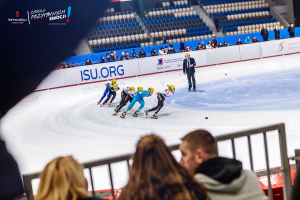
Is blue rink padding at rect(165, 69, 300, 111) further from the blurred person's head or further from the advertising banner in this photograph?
the blurred person's head

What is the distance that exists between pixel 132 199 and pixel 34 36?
0.94 meters

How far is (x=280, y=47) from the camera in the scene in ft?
68.7

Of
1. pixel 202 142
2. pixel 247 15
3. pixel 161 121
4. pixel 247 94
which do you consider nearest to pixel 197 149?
pixel 202 142

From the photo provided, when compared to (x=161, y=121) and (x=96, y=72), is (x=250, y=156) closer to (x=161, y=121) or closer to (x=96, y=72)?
(x=161, y=121)

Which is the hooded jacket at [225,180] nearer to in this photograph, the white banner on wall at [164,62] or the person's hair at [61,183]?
the person's hair at [61,183]

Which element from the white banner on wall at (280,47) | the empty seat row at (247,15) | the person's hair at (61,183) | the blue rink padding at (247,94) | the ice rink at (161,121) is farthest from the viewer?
the empty seat row at (247,15)

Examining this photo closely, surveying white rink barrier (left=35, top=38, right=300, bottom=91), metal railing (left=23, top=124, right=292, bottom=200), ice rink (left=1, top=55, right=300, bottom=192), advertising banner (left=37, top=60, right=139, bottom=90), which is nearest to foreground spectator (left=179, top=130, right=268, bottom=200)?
metal railing (left=23, top=124, right=292, bottom=200)

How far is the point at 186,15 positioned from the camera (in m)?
28.9

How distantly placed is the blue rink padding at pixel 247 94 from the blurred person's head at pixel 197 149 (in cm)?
702

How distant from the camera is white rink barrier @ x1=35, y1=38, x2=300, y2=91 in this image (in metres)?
18.5

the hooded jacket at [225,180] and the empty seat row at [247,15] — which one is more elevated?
the empty seat row at [247,15]

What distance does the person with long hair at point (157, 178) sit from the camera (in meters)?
1.58

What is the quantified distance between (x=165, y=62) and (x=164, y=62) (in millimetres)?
66

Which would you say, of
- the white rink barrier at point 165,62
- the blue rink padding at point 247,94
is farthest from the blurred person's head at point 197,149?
the white rink barrier at point 165,62
